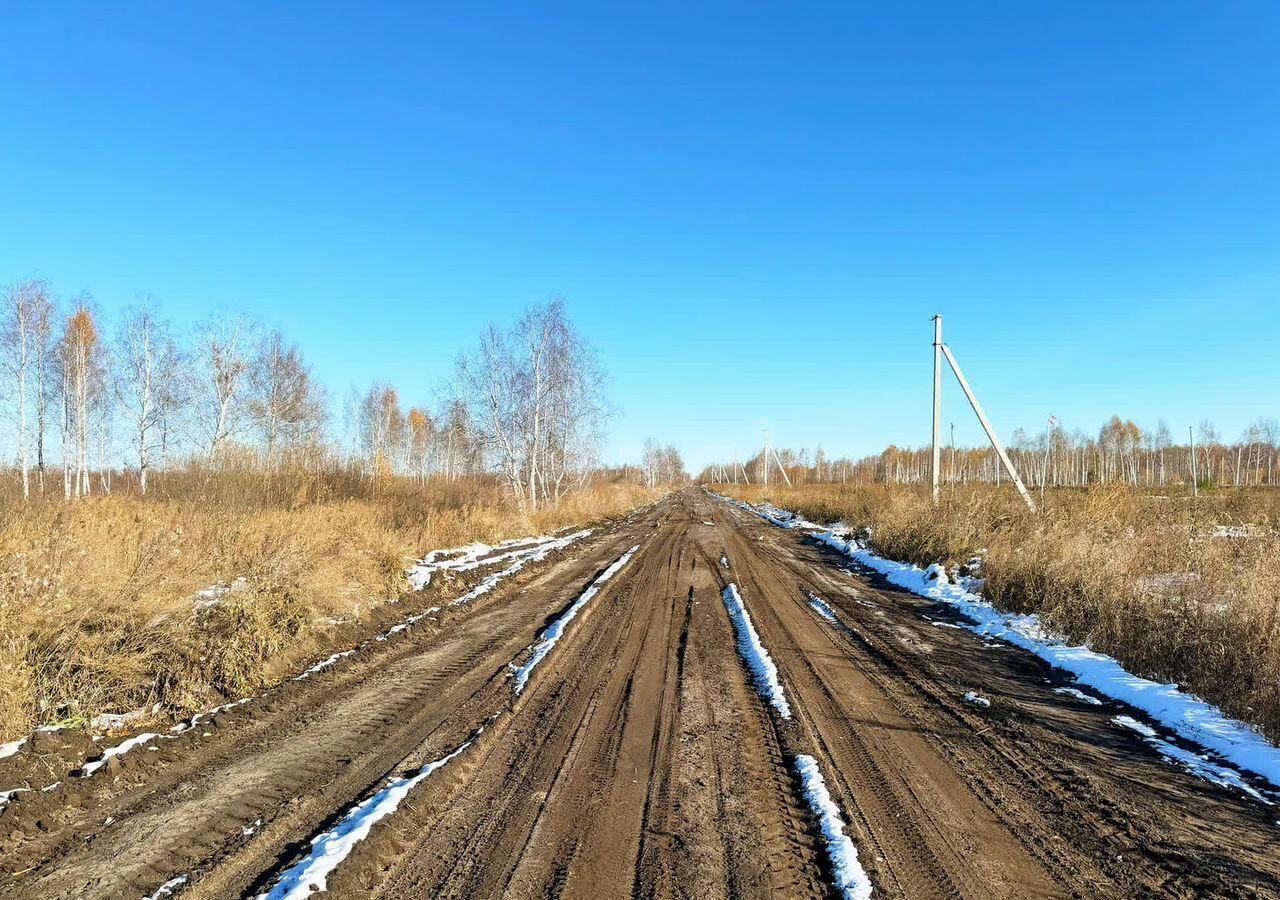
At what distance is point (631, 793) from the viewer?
3.77 meters

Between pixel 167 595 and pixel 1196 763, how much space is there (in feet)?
29.2

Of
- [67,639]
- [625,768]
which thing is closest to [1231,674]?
[625,768]

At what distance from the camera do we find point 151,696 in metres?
5.09

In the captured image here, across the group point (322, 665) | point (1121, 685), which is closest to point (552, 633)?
point (322, 665)

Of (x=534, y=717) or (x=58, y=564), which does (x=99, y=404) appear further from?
(x=534, y=717)

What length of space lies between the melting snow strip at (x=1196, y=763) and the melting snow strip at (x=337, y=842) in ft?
17.4

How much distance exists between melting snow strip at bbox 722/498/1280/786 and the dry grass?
8190 millimetres

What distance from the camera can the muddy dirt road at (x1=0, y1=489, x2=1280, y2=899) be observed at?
2.96m

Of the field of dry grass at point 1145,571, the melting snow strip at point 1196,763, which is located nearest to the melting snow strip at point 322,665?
the melting snow strip at point 1196,763

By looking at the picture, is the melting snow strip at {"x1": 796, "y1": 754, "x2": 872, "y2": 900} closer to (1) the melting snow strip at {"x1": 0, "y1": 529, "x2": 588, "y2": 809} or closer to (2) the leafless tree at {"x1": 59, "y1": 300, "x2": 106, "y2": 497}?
(1) the melting snow strip at {"x1": 0, "y1": 529, "x2": 588, "y2": 809}

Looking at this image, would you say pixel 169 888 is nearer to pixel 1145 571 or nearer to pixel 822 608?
pixel 822 608

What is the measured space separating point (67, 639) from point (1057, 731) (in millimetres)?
8266

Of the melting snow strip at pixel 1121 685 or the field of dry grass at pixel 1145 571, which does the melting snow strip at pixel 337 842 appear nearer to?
the melting snow strip at pixel 1121 685

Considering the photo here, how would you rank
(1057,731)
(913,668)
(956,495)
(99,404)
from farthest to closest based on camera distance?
(99,404) → (956,495) → (913,668) → (1057,731)
